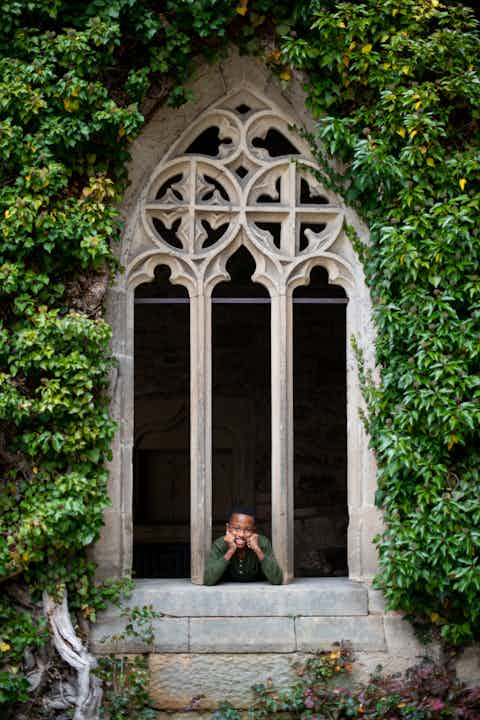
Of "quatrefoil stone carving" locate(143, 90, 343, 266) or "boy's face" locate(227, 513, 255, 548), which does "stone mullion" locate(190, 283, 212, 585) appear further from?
"quatrefoil stone carving" locate(143, 90, 343, 266)

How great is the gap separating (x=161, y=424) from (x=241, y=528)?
433 cm

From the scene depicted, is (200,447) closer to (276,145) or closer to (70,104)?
(70,104)

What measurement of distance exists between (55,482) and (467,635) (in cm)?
253

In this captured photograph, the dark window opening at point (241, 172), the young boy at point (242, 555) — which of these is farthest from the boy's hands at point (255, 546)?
the dark window opening at point (241, 172)

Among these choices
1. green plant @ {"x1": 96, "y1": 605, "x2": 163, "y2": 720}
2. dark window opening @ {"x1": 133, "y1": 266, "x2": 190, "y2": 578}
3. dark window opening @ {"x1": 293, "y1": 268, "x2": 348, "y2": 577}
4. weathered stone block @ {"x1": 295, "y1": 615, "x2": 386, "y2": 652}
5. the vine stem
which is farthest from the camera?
dark window opening @ {"x1": 133, "y1": 266, "x2": 190, "y2": 578}

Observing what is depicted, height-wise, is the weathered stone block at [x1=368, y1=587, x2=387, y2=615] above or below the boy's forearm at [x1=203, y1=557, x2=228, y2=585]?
below

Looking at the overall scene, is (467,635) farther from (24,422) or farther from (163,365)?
(163,365)

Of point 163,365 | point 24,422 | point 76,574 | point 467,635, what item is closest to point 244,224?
point 24,422

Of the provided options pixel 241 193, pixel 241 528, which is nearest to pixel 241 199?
pixel 241 193

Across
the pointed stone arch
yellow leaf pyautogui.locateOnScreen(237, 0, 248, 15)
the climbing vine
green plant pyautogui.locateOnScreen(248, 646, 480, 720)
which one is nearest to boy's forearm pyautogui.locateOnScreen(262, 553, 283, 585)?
the pointed stone arch

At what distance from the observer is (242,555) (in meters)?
7.00

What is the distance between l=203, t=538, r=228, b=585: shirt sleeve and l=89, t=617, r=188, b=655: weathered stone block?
0.91ft

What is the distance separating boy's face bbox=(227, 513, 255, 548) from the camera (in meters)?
6.87

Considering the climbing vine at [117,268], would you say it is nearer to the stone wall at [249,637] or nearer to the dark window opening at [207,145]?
the stone wall at [249,637]
